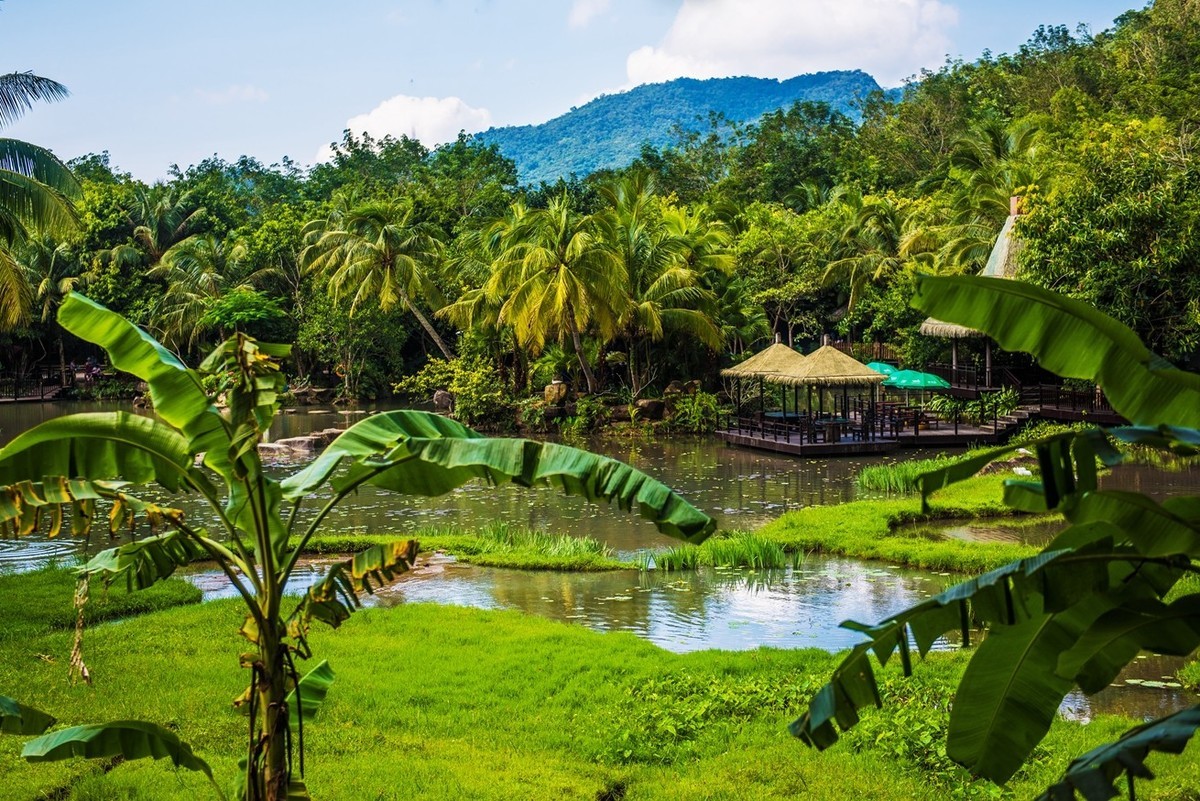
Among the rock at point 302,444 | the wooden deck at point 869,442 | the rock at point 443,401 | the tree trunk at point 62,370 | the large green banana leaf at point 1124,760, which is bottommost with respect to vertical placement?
the wooden deck at point 869,442

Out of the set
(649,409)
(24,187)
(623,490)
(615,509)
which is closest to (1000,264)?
(649,409)

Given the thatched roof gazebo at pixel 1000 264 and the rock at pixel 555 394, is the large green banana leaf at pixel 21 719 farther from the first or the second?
the rock at pixel 555 394

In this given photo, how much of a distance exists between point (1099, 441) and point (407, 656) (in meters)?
6.99

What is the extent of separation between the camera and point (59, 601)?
1124cm

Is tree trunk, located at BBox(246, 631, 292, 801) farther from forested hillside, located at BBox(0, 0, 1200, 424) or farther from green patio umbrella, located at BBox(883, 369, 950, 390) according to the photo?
green patio umbrella, located at BBox(883, 369, 950, 390)

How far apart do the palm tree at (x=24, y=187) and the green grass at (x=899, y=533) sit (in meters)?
10.6

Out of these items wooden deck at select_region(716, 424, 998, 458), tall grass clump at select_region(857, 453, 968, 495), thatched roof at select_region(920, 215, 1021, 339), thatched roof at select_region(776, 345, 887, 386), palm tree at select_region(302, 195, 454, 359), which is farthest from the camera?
palm tree at select_region(302, 195, 454, 359)

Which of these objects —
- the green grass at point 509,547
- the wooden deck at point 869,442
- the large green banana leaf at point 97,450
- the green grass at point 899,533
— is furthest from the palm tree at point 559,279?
the large green banana leaf at point 97,450

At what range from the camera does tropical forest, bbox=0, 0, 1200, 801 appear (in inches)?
161

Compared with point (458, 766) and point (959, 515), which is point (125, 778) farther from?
point (959, 515)

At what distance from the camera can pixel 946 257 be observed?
31.3 meters

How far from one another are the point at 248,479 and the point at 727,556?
9.05 metres

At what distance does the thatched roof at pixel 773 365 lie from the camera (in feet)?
83.1

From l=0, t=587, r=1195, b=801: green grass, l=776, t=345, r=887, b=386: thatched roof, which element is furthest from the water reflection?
l=776, t=345, r=887, b=386: thatched roof
